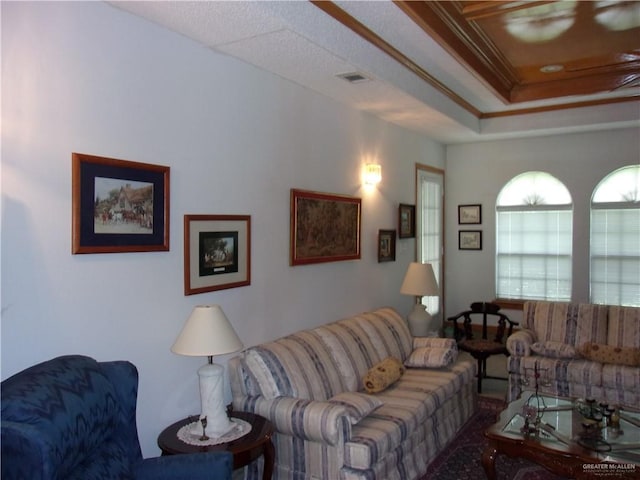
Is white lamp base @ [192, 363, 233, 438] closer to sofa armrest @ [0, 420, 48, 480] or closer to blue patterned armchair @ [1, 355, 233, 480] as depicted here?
blue patterned armchair @ [1, 355, 233, 480]

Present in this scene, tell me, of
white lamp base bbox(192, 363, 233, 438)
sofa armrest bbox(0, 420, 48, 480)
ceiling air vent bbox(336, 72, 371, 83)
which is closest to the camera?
sofa armrest bbox(0, 420, 48, 480)

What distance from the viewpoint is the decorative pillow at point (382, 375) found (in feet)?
12.2

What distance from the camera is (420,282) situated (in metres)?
5.05

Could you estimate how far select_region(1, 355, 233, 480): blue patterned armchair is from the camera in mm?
1590

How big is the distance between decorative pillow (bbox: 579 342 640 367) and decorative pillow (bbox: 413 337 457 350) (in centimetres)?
119

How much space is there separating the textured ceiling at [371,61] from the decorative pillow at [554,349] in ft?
7.43

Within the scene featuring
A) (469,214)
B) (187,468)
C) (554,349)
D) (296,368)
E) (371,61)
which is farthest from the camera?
(469,214)

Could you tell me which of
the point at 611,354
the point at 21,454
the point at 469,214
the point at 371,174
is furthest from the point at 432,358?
the point at 21,454

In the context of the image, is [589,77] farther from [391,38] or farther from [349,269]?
[349,269]

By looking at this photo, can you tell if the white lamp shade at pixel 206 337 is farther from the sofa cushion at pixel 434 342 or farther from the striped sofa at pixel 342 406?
the sofa cushion at pixel 434 342

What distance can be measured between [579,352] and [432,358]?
1.43m

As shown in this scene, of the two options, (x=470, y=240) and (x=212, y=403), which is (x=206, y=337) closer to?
(x=212, y=403)

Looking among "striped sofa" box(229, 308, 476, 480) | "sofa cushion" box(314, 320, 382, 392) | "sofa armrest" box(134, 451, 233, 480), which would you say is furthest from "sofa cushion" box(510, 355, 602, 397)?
"sofa armrest" box(134, 451, 233, 480)

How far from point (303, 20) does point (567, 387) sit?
3.59 metres
